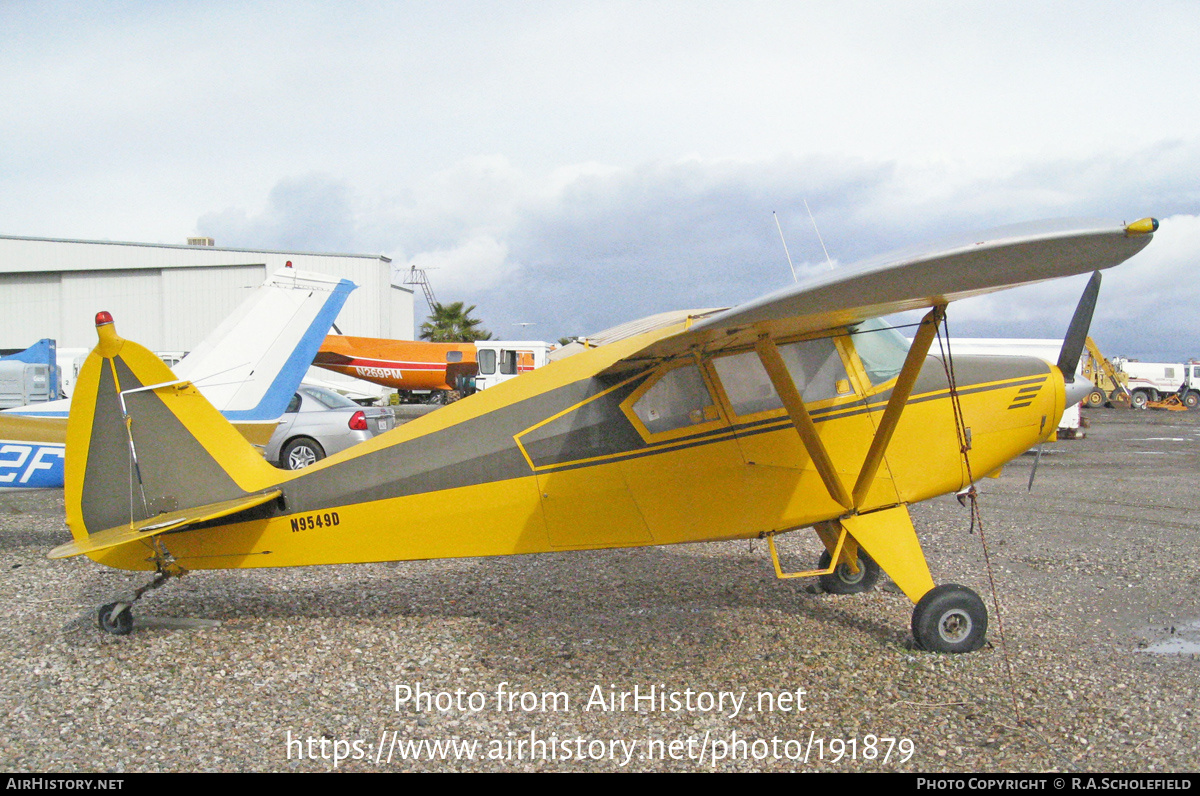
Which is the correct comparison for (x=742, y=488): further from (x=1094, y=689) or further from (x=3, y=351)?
(x=3, y=351)

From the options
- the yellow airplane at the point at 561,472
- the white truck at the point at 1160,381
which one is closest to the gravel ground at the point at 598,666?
the yellow airplane at the point at 561,472

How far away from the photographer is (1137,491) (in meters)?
12.6

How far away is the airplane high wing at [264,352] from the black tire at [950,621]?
8.13 meters

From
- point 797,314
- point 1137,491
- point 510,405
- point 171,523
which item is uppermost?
point 797,314

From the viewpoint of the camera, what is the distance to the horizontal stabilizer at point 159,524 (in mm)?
4719

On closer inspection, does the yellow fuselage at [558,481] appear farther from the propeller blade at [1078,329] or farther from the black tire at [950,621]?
the propeller blade at [1078,329]

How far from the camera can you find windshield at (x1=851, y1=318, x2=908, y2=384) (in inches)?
213

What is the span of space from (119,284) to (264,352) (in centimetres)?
4034

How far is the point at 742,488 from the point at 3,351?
5142 cm

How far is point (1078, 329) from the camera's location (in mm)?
5828

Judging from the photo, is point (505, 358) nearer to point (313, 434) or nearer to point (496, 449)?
point (313, 434)

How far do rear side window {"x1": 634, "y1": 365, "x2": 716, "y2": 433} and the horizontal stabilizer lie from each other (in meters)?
2.61

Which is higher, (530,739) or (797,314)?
(797,314)
